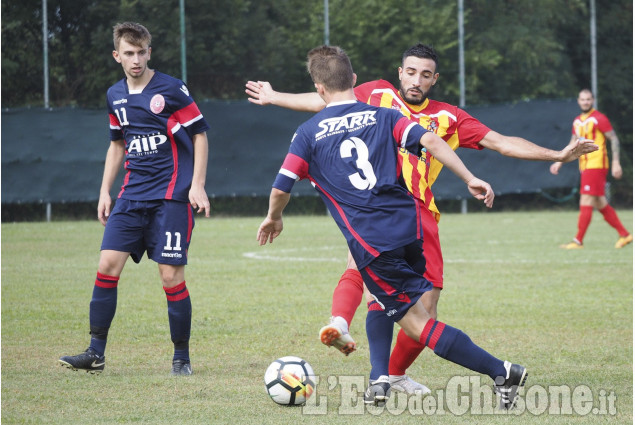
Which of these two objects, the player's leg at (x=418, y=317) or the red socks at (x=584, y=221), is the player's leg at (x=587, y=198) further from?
the player's leg at (x=418, y=317)

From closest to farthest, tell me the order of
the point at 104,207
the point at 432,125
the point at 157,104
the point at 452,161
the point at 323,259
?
the point at 452,161
the point at 432,125
the point at 157,104
the point at 104,207
the point at 323,259

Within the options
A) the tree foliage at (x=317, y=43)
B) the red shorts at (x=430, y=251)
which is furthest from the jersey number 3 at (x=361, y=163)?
the tree foliage at (x=317, y=43)

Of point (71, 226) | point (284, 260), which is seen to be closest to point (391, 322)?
point (284, 260)

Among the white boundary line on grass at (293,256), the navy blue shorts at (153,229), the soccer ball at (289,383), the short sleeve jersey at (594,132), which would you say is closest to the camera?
the soccer ball at (289,383)

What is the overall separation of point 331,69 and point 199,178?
147 cm

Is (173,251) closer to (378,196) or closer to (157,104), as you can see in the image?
A: (157,104)

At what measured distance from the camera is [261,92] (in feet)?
18.0

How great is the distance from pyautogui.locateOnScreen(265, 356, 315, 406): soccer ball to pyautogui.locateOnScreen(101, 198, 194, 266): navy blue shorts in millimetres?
1208

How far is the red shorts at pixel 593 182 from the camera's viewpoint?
13688mm

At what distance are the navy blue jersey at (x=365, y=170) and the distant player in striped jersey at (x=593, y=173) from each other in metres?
9.28

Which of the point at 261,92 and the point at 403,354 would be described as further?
the point at 261,92

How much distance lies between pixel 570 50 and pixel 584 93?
485 inches

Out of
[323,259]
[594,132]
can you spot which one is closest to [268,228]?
[323,259]

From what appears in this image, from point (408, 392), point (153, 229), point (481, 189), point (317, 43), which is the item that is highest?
point (317, 43)
